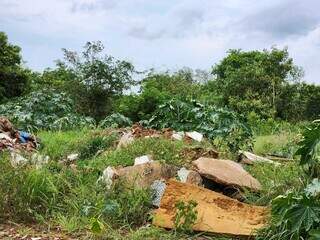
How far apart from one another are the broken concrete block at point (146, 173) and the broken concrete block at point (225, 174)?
29cm

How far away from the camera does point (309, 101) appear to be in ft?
80.4

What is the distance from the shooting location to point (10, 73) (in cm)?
2086

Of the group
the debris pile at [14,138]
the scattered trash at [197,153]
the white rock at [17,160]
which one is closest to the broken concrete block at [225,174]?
the scattered trash at [197,153]

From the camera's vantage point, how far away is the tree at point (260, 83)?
2133 centimetres

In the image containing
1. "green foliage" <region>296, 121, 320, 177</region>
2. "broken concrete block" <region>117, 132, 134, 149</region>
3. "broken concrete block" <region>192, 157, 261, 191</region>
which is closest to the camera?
"green foliage" <region>296, 121, 320, 177</region>

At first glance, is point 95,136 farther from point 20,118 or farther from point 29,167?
point 20,118

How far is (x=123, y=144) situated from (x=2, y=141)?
5.63 feet

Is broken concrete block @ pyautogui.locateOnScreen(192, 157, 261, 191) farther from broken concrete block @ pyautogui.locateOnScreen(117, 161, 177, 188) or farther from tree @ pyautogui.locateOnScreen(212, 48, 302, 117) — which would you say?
tree @ pyautogui.locateOnScreen(212, 48, 302, 117)

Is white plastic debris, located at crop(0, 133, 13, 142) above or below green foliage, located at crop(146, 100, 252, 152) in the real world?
below

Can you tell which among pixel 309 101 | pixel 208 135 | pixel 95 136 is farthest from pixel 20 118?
pixel 309 101

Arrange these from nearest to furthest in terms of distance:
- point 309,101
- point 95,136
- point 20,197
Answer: point 20,197, point 95,136, point 309,101

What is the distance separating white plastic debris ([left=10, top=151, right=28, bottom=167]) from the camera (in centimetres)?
580

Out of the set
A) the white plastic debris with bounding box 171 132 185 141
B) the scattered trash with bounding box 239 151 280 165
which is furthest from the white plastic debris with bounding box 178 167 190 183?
the white plastic debris with bounding box 171 132 185 141

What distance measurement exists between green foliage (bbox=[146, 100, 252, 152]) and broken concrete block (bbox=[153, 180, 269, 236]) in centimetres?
209
